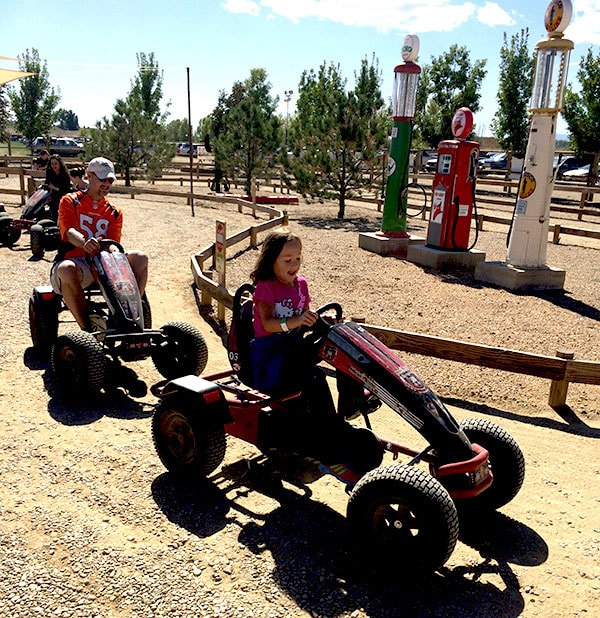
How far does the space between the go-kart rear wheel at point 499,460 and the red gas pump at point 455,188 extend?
26.0ft

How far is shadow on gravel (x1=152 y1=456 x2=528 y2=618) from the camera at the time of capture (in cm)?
291

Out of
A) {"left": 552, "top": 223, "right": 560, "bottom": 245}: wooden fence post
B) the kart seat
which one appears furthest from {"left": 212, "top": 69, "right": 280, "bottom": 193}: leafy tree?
the kart seat

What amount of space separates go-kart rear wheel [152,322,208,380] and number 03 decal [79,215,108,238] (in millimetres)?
1193

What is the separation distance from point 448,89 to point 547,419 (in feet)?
102

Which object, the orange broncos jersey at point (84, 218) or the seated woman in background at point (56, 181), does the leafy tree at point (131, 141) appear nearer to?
the seated woman in background at point (56, 181)

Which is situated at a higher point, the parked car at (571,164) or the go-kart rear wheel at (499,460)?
the parked car at (571,164)

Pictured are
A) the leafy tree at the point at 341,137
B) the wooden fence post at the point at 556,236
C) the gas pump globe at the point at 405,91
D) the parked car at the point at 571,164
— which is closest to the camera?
the gas pump globe at the point at 405,91

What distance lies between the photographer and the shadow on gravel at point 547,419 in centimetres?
513

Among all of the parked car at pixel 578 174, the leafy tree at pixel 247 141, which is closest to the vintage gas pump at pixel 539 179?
the leafy tree at pixel 247 141

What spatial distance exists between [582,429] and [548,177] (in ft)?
16.8

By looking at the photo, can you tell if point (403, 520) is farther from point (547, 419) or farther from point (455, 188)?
point (455, 188)

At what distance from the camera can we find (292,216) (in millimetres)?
18953

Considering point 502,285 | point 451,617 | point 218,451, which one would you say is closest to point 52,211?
point 502,285


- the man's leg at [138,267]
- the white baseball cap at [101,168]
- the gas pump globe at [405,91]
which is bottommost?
the man's leg at [138,267]
